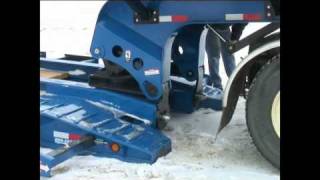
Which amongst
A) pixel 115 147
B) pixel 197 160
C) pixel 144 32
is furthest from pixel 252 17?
pixel 115 147

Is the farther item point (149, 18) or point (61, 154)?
point (149, 18)

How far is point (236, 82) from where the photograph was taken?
3654 mm

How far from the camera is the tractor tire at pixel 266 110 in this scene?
3.40 metres

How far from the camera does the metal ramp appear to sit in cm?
372

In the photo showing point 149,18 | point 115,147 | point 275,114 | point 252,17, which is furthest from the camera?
point 149,18

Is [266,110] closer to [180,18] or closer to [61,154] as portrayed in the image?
[180,18]

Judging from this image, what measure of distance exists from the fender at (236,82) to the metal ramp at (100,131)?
0.56 m

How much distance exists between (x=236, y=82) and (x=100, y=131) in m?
1.08

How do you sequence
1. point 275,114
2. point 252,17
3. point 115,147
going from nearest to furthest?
point 275,114 → point 252,17 → point 115,147

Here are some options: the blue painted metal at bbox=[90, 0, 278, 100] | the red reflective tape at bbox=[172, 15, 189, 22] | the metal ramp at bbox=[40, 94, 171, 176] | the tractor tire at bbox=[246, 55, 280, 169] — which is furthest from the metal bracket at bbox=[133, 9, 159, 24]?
the tractor tire at bbox=[246, 55, 280, 169]

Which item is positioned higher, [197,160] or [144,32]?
[144,32]

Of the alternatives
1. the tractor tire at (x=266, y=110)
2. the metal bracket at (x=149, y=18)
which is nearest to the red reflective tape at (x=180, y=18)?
the metal bracket at (x=149, y=18)

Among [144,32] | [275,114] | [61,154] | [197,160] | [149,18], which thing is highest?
[149,18]
